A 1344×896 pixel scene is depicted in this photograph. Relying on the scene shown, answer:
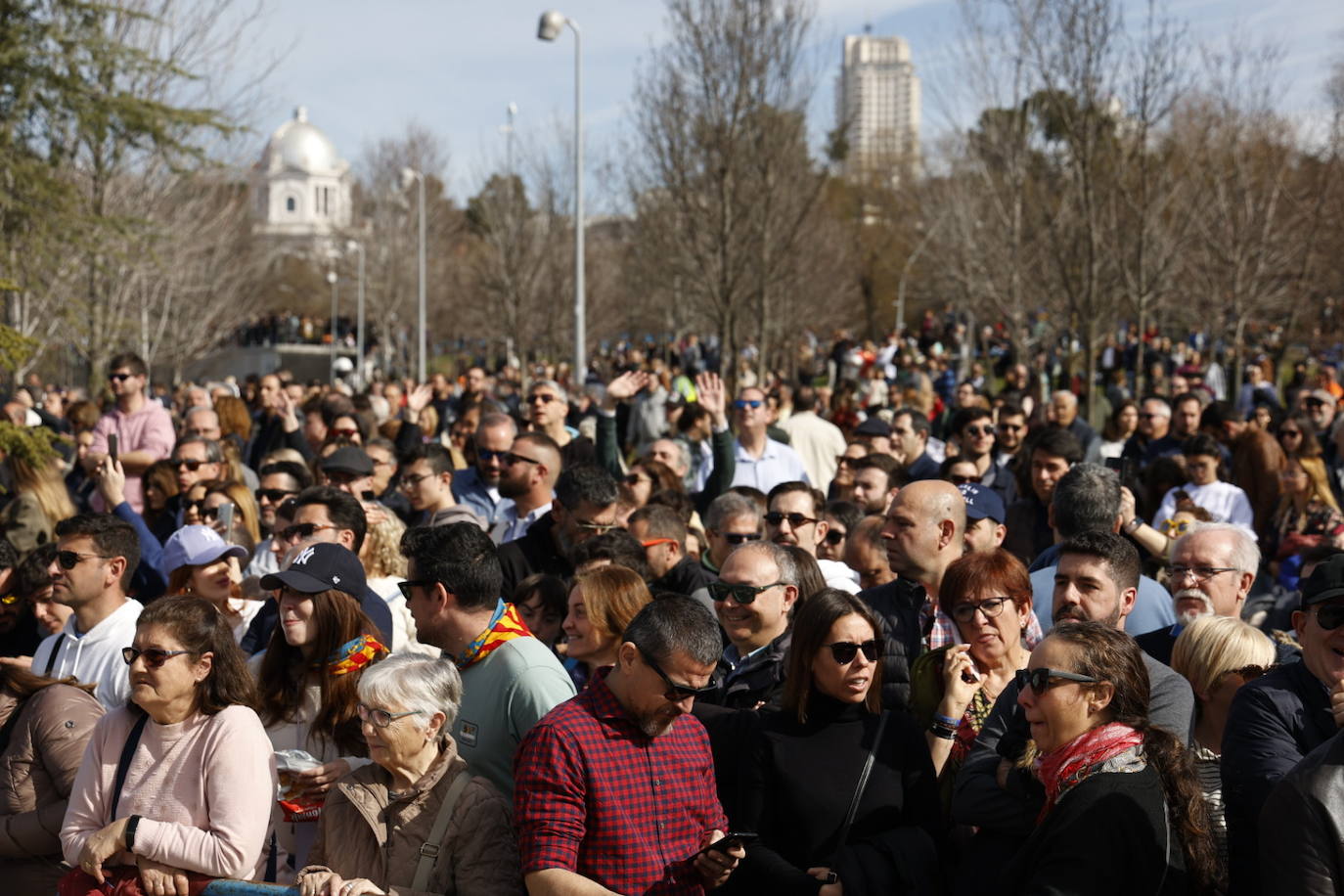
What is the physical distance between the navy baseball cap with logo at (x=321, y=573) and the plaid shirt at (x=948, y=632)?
236cm

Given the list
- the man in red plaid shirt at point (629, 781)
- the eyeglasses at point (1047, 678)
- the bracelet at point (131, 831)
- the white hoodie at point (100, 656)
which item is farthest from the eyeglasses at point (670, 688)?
the white hoodie at point (100, 656)

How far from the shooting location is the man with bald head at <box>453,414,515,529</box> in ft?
31.1

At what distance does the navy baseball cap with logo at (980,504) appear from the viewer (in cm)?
700

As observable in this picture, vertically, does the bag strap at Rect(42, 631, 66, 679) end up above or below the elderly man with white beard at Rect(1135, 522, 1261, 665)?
below

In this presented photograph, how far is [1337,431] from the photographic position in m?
11.8

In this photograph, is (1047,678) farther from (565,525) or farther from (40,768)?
(565,525)

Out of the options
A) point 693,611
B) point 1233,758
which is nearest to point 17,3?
point 693,611

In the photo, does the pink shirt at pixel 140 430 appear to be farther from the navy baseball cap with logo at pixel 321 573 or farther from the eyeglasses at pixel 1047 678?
the eyeglasses at pixel 1047 678

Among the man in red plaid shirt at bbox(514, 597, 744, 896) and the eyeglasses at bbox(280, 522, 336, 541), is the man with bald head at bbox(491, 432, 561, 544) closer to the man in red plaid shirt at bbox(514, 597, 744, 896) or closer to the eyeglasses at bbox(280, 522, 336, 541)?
the eyeglasses at bbox(280, 522, 336, 541)

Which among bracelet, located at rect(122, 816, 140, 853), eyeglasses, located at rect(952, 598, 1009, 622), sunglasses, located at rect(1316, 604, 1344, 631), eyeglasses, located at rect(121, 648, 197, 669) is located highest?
sunglasses, located at rect(1316, 604, 1344, 631)

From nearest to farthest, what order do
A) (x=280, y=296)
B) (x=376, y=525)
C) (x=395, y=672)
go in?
(x=395, y=672)
(x=376, y=525)
(x=280, y=296)

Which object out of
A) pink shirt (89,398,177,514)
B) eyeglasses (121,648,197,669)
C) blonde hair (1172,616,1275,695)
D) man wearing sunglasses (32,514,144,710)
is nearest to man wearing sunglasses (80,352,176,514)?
pink shirt (89,398,177,514)

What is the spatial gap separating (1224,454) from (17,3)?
11030mm

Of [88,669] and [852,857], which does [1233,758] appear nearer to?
[852,857]
